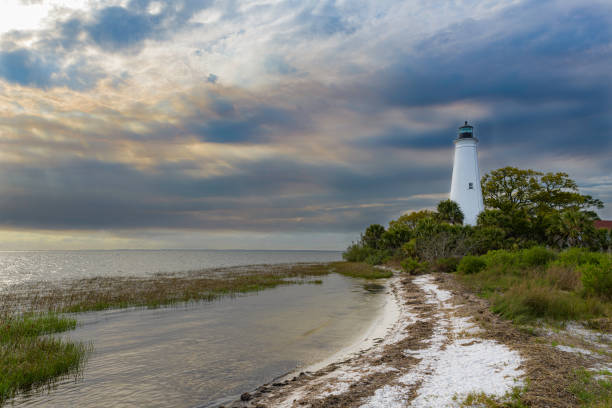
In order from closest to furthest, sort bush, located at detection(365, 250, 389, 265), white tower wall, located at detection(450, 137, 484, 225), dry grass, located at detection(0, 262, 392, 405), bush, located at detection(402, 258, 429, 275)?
1. dry grass, located at detection(0, 262, 392, 405)
2. bush, located at detection(402, 258, 429, 275)
3. white tower wall, located at detection(450, 137, 484, 225)
4. bush, located at detection(365, 250, 389, 265)

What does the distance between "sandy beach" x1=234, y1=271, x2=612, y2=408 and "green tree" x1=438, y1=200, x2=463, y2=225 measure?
3882 cm

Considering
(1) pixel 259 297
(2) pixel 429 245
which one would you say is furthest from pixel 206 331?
(2) pixel 429 245

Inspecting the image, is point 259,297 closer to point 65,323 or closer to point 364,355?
point 65,323

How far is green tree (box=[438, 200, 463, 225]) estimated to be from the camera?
4836 centimetres

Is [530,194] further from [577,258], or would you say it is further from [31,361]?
[31,361]

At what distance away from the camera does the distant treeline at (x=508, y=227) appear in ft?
123

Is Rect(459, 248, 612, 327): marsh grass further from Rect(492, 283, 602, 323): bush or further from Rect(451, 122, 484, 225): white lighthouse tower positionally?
Rect(451, 122, 484, 225): white lighthouse tower

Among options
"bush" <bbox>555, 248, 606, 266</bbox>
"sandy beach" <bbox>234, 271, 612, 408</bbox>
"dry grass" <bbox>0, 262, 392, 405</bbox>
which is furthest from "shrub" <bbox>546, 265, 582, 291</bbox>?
"dry grass" <bbox>0, 262, 392, 405</bbox>

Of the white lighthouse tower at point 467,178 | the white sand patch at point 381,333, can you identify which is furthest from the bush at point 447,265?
the white sand patch at point 381,333

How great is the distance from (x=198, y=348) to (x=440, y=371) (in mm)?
8338

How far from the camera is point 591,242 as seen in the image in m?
37.4

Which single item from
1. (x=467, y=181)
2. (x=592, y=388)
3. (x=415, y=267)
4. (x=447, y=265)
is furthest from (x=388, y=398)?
(x=467, y=181)

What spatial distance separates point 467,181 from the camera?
4850 centimetres

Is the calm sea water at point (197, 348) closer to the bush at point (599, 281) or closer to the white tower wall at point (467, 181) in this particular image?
the bush at point (599, 281)
